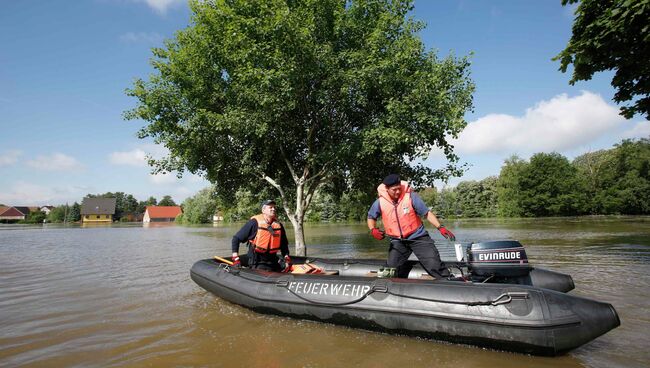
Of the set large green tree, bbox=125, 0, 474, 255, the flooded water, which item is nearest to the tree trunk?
large green tree, bbox=125, 0, 474, 255

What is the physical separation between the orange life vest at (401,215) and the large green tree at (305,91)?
21.6ft

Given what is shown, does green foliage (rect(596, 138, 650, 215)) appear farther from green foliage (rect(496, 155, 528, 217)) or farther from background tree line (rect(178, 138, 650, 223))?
green foliage (rect(496, 155, 528, 217))

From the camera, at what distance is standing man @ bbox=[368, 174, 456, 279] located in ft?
17.2

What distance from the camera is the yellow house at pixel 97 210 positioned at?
80375mm

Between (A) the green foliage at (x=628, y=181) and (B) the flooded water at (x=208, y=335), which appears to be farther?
(A) the green foliage at (x=628, y=181)

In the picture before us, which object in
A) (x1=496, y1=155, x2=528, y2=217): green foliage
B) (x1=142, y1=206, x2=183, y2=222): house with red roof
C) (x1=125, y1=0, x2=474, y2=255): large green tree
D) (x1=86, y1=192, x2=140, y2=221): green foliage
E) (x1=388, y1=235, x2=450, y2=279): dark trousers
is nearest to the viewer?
(x1=388, y1=235, x2=450, y2=279): dark trousers

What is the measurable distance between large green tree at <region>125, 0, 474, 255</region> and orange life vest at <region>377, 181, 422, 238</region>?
21.6 ft

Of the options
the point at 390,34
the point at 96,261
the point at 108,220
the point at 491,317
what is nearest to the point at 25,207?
the point at 108,220

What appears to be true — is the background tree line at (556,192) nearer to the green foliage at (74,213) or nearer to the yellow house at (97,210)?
the yellow house at (97,210)

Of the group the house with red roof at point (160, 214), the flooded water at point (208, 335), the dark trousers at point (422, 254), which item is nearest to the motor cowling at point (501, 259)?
the dark trousers at point (422, 254)

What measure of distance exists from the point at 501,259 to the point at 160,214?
291 ft

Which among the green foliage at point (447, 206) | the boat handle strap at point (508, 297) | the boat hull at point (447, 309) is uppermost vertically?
the green foliage at point (447, 206)

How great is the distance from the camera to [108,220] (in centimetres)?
8150

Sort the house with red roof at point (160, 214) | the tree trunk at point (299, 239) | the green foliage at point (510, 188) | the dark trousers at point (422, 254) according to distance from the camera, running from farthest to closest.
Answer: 1. the house with red roof at point (160, 214)
2. the green foliage at point (510, 188)
3. the tree trunk at point (299, 239)
4. the dark trousers at point (422, 254)
